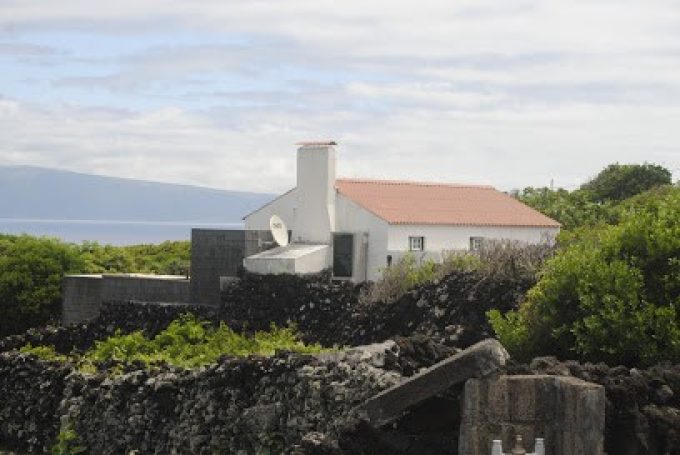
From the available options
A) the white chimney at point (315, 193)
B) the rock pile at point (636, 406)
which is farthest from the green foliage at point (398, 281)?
the rock pile at point (636, 406)

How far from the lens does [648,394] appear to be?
15.5 meters

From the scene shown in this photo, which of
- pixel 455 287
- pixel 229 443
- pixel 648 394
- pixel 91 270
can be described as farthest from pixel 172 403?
pixel 91 270

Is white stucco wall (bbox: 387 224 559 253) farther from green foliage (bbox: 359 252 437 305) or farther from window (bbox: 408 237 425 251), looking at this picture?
green foliage (bbox: 359 252 437 305)

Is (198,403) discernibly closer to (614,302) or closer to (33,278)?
(614,302)

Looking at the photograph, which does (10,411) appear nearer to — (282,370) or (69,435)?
(69,435)

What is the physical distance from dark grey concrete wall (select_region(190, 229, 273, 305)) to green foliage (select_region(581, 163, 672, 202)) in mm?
29553

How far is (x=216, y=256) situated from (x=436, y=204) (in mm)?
6748

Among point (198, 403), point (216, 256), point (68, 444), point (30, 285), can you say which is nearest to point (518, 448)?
point (198, 403)

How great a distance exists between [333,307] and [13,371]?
690cm

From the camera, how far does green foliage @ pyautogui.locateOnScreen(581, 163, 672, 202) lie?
6156 cm

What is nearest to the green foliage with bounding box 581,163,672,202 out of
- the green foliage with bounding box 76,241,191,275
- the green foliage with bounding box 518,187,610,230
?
the green foliage with bounding box 518,187,610,230

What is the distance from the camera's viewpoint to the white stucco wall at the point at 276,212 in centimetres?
3659

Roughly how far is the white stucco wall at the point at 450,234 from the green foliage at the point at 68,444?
11.0 m

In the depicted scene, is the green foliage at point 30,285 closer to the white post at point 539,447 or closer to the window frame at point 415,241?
the window frame at point 415,241
